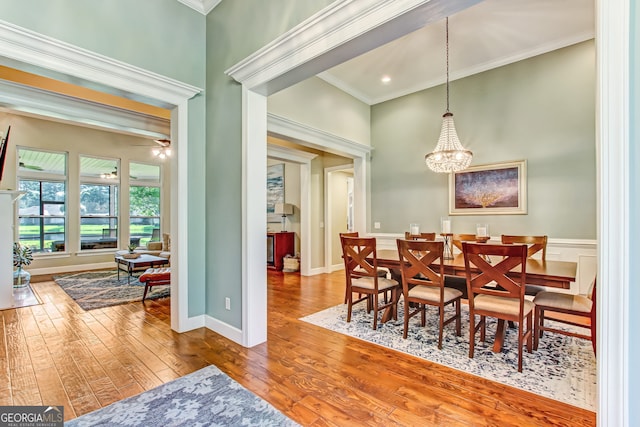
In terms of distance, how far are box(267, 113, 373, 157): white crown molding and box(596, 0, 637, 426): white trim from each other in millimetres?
3571

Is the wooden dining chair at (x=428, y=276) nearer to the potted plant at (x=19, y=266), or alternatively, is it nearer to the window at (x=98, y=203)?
the potted plant at (x=19, y=266)

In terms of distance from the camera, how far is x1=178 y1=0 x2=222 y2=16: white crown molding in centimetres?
320

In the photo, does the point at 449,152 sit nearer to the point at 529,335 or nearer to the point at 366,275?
the point at 366,275

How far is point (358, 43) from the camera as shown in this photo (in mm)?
2062

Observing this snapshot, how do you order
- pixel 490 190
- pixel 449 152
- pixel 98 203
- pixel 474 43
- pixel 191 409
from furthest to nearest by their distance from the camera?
pixel 98 203
pixel 490 190
pixel 474 43
pixel 449 152
pixel 191 409

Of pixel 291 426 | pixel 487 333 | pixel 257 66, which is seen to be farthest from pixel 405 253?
pixel 257 66

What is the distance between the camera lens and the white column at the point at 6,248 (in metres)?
3.97

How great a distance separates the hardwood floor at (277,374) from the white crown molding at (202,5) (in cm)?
352

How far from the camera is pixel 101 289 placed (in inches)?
199

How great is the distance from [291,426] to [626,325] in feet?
5.43

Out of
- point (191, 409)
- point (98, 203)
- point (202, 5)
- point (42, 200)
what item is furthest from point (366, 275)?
point (42, 200)

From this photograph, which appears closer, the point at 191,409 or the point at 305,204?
the point at 191,409

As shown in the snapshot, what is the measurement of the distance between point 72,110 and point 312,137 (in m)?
3.17

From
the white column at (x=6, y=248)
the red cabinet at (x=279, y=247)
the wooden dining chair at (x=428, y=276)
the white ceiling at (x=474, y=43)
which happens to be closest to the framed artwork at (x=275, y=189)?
the red cabinet at (x=279, y=247)
